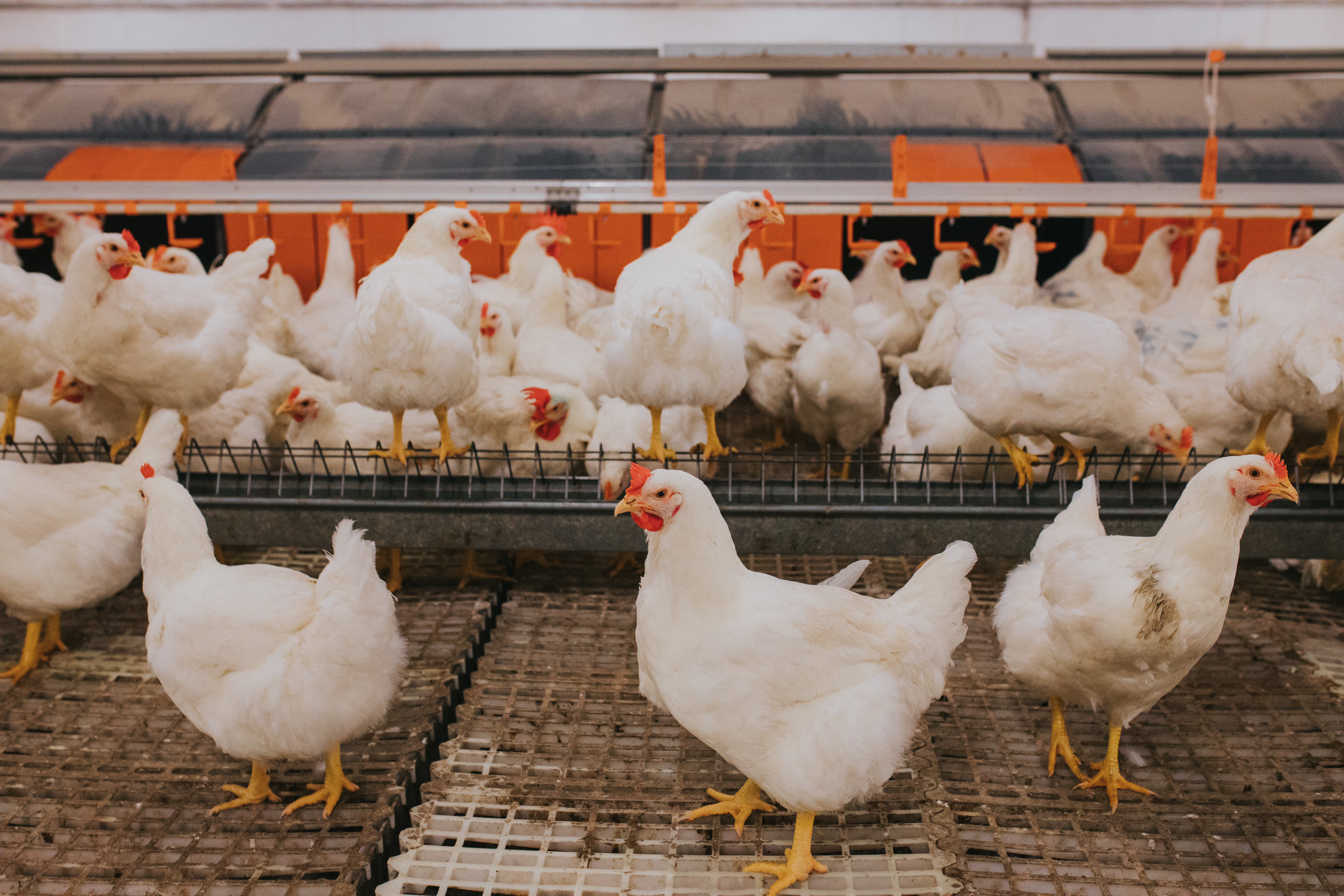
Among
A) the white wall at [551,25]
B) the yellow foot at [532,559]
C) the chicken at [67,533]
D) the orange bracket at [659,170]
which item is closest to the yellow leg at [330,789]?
the chicken at [67,533]

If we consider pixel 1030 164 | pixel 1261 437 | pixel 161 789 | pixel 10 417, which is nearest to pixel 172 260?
pixel 10 417

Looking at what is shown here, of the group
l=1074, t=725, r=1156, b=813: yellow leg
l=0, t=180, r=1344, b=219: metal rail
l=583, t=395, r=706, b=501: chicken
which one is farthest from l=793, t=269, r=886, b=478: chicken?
l=1074, t=725, r=1156, b=813: yellow leg

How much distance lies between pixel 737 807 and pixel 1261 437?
2294 mm

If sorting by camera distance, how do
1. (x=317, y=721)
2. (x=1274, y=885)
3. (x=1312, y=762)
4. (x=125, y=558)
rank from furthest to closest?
(x=125, y=558) → (x=1312, y=762) → (x=317, y=721) → (x=1274, y=885)

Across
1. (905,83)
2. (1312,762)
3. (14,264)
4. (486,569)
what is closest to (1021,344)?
(1312,762)

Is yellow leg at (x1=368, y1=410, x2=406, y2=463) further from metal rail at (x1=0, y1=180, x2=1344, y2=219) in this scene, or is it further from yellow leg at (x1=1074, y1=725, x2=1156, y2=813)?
yellow leg at (x1=1074, y1=725, x2=1156, y2=813)

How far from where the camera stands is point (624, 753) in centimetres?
259

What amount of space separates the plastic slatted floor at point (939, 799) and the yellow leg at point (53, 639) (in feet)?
4.85

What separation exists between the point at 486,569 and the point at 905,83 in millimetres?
3814

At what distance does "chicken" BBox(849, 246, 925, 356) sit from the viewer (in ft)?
17.0

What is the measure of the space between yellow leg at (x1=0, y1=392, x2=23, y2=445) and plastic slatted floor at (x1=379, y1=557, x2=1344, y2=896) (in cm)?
210

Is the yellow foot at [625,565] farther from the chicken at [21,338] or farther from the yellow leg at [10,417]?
the yellow leg at [10,417]

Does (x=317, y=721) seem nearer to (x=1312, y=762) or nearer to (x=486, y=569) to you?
(x=486, y=569)

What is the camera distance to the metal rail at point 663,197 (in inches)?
159
